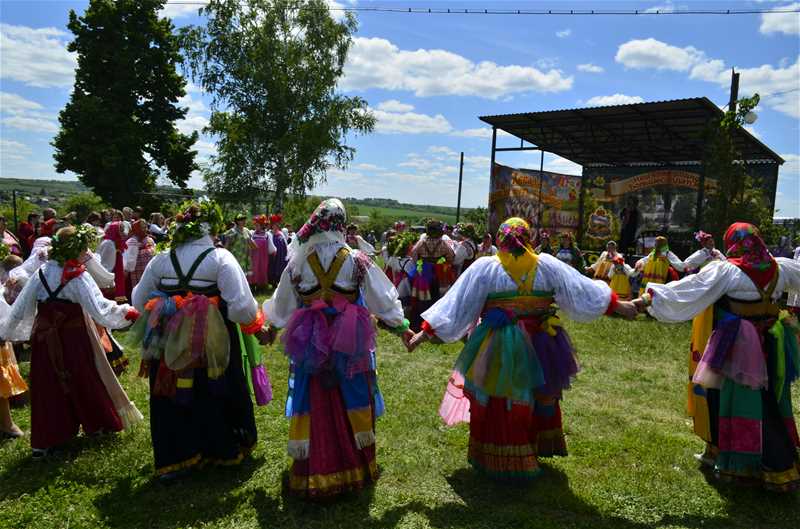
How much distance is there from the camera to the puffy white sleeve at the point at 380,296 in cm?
429

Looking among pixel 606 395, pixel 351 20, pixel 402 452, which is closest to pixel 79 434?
pixel 402 452

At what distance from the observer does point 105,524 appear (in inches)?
151

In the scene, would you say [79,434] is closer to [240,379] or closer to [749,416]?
[240,379]

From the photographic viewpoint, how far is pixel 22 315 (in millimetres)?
4691

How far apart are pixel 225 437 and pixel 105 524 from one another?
3.23 ft

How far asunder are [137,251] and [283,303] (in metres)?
6.11

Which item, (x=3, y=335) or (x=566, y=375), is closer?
(x=566, y=375)

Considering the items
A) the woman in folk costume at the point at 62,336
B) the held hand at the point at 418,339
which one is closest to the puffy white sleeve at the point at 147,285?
the woman in folk costume at the point at 62,336

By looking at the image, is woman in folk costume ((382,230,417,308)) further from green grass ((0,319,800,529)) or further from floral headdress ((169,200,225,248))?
floral headdress ((169,200,225,248))

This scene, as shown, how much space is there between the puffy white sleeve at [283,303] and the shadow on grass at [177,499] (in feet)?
4.14

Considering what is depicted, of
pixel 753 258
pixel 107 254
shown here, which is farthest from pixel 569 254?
pixel 107 254

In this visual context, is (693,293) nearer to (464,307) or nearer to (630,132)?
(464,307)

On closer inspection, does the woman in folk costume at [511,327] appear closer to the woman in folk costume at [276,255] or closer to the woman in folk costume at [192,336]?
the woman in folk costume at [192,336]

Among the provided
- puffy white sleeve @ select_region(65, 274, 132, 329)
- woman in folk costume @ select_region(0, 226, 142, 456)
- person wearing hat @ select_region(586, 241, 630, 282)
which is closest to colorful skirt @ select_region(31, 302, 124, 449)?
woman in folk costume @ select_region(0, 226, 142, 456)
